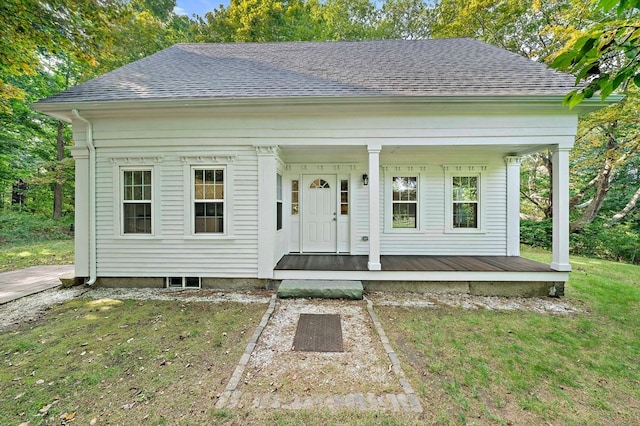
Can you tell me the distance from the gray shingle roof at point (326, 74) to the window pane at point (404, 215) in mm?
2801

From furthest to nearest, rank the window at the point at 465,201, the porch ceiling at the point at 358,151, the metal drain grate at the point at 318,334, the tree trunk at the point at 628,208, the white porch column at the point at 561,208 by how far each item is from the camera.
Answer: the tree trunk at the point at 628,208, the window at the point at 465,201, the porch ceiling at the point at 358,151, the white porch column at the point at 561,208, the metal drain grate at the point at 318,334

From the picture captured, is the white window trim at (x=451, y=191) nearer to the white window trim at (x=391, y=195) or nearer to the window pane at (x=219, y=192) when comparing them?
the white window trim at (x=391, y=195)

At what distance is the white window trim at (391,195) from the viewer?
22.1ft

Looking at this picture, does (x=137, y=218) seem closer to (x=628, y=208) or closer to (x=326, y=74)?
(x=326, y=74)

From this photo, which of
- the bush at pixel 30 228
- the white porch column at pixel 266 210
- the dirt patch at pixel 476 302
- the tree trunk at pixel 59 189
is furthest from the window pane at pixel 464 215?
the tree trunk at pixel 59 189

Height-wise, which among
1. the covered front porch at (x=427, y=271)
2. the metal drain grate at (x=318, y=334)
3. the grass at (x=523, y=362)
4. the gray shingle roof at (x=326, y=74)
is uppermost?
the gray shingle roof at (x=326, y=74)

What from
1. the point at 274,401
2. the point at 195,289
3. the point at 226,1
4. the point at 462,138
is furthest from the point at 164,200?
the point at 226,1

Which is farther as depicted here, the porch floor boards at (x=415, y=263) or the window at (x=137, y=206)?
the window at (x=137, y=206)

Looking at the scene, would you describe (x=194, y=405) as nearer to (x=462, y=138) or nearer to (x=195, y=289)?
(x=195, y=289)

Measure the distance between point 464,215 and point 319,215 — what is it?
3563mm

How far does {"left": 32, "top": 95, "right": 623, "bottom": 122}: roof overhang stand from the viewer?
4797 mm

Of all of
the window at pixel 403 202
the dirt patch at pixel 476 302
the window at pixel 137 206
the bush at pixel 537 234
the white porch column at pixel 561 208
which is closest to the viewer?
the dirt patch at pixel 476 302

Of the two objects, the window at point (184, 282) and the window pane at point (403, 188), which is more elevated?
the window pane at point (403, 188)

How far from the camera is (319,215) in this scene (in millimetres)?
6938
